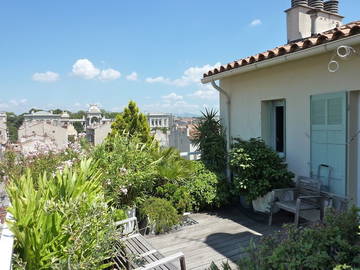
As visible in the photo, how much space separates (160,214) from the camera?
541 centimetres

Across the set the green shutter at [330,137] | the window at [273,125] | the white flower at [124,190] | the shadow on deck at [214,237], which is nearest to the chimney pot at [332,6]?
the window at [273,125]

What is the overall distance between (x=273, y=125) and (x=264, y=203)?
1946mm

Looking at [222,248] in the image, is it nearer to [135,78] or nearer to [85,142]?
[85,142]

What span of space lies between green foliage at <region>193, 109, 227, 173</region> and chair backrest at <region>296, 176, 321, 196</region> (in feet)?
7.51

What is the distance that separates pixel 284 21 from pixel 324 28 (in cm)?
108

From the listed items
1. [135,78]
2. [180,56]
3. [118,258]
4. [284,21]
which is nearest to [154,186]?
[118,258]

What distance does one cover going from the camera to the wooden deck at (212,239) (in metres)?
4.33

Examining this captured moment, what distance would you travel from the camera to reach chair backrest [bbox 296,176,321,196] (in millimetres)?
4953

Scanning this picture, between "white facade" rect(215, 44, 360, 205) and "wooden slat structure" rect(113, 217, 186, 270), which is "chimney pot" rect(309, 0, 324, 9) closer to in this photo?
"white facade" rect(215, 44, 360, 205)

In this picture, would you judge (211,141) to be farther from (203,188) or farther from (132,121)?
(132,121)

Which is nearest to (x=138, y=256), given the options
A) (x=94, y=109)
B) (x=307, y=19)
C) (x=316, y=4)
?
(x=307, y=19)

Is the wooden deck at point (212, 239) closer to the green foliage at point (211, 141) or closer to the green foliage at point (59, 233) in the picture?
the green foliage at point (211, 141)

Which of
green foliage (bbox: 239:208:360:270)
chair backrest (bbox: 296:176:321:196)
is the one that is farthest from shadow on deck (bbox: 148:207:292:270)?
green foliage (bbox: 239:208:360:270)

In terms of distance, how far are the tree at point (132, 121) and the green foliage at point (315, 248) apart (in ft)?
22.7
